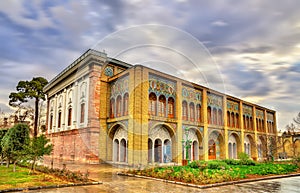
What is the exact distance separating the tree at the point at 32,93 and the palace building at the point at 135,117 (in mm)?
7777

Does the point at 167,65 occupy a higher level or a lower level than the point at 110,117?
higher

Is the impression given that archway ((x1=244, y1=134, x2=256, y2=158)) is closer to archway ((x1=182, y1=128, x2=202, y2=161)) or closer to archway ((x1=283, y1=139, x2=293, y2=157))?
archway ((x1=283, y1=139, x2=293, y2=157))

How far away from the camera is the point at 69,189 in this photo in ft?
32.0

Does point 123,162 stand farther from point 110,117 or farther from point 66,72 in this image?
point 66,72

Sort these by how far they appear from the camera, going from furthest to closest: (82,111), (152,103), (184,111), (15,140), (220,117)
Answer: (220,117) < (82,111) < (184,111) < (152,103) < (15,140)

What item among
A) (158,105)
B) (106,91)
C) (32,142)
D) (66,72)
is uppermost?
(66,72)

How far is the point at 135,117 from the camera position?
69.0 feet

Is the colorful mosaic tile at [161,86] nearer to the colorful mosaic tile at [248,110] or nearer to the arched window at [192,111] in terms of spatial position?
the arched window at [192,111]

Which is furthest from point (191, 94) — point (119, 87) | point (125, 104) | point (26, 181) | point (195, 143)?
point (26, 181)

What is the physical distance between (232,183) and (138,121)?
10830mm

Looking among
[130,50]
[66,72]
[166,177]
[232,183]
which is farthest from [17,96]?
[232,183]

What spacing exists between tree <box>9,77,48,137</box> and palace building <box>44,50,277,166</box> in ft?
25.5

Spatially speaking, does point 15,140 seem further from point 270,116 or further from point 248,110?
point 270,116

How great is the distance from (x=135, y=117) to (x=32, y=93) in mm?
25164
